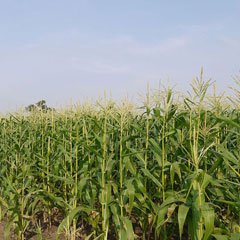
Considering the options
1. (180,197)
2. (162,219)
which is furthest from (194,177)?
(162,219)

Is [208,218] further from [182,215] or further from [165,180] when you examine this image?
[165,180]

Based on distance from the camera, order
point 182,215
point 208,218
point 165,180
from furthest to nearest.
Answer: point 165,180 < point 182,215 < point 208,218

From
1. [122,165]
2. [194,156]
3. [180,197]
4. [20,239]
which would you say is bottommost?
[20,239]

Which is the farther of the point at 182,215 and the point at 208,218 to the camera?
the point at 182,215

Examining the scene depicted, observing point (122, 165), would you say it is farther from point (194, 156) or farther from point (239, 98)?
point (239, 98)

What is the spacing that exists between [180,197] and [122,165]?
96 cm

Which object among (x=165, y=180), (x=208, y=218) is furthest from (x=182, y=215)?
(x=165, y=180)

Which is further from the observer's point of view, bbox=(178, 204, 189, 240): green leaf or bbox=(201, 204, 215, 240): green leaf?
bbox=(178, 204, 189, 240): green leaf

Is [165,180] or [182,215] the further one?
[165,180]

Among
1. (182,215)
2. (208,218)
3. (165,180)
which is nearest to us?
(208,218)

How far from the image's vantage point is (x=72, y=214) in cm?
371

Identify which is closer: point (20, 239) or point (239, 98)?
point (239, 98)

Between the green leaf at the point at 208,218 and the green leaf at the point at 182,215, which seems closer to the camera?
the green leaf at the point at 208,218

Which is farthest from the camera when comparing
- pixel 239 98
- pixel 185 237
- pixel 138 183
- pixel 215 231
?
pixel 185 237
